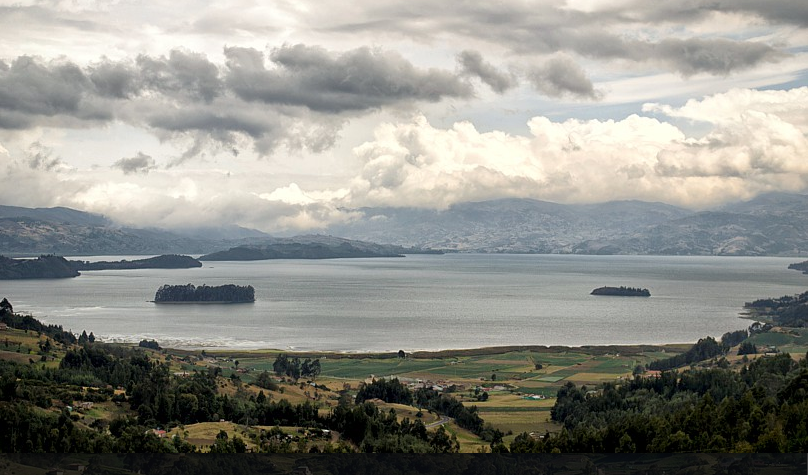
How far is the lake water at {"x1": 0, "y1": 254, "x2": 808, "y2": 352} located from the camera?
71750mm

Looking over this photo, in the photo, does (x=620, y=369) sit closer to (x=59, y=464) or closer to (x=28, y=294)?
(x=59, y=464)

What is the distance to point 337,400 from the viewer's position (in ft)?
134

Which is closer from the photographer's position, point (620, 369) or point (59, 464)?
point (59, 464)

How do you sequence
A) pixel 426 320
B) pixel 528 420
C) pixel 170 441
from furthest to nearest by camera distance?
pixel 426 320 → pixel 528 420 → pixel 170 441

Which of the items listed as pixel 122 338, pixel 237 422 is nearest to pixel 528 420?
pixel 237 422

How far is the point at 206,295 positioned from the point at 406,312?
3967cm

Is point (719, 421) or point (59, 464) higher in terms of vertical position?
point (59, 464)

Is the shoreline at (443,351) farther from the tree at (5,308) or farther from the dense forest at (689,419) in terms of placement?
the dense forest at (689,419)

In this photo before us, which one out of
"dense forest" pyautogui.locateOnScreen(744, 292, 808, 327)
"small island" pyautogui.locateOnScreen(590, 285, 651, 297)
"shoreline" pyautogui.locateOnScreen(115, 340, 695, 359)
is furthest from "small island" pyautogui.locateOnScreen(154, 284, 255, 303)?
"dense forest" pyautogui.locateOnScreen(744, 292, 808, 327)

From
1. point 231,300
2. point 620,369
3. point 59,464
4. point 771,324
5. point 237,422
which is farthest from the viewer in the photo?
point 231,300

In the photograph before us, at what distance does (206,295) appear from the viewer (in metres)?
119

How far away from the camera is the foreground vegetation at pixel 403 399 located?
24.9 m

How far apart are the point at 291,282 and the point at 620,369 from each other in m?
111

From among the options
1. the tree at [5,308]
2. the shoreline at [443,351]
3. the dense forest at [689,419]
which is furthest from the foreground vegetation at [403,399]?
the shoreline at [443,351]
